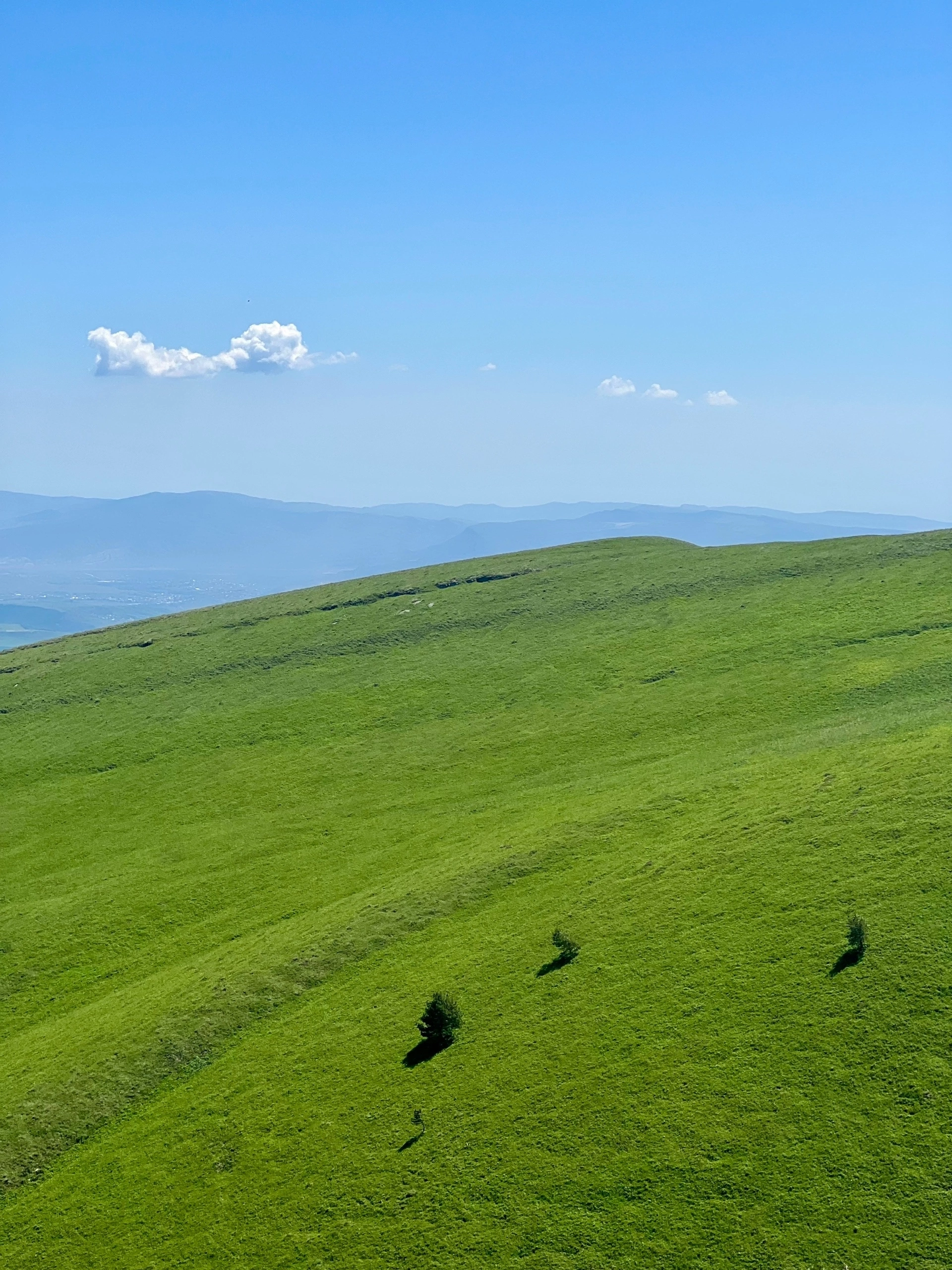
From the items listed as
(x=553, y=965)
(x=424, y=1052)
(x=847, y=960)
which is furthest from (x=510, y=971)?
(x=847, y=960)

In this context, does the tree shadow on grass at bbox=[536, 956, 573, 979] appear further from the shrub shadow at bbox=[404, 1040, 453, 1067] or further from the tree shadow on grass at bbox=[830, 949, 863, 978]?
the tree shadow on grass at bbox=[830, 949, 863, 978]

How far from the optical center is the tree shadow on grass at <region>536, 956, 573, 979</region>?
120 ft

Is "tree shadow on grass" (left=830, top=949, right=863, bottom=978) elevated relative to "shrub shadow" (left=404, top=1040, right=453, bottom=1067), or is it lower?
elevated

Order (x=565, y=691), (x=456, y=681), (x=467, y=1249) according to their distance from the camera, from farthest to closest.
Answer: (x=456, y=681) < (x=565, y=691) < (x=467, y=1249)

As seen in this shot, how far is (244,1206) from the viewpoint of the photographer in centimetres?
2902

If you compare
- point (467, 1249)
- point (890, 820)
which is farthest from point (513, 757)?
point (467, 1249)

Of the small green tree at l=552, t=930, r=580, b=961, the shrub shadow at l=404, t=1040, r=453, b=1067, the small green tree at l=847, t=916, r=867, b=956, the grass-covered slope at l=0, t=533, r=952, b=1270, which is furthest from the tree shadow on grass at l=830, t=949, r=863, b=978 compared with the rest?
the shrub shadow at l=404, t=1040, r=453, b=1067

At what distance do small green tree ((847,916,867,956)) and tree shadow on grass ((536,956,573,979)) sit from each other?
11.3 metres

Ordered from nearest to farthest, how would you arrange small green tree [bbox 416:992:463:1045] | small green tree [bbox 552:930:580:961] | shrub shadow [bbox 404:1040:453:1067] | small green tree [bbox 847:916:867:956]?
small green tree [bbox 847:916:867:956]
shrub shadow [bbox 404:1040:453:1067]
small green tree [bbox 416:992:463:1045]
small green tree [bbox 552:930:580:961]

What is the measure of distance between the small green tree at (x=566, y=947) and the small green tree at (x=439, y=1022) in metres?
5.64

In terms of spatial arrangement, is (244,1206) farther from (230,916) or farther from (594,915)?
(230,916)

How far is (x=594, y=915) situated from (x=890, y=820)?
14.1 meters

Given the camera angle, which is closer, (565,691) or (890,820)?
(890,820)

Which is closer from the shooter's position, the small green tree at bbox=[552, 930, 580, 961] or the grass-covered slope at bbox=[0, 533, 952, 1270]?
the grass-covered slope at bbox=[0, 533, 952, 1270]
